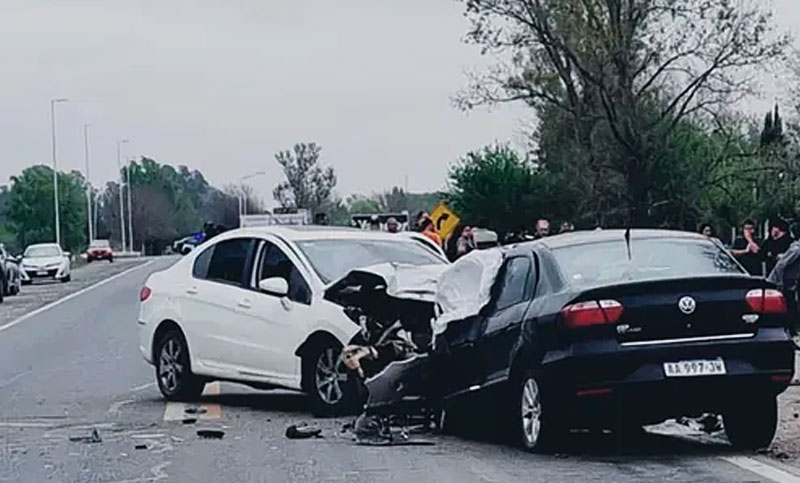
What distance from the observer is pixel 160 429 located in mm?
13523

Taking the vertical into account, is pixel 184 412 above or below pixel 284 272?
below

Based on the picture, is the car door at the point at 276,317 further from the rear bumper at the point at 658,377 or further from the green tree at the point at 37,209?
the green tree at the point at 37,209

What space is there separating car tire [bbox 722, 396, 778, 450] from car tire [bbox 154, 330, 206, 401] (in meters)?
5.88

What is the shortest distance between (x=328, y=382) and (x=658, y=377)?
3.87m

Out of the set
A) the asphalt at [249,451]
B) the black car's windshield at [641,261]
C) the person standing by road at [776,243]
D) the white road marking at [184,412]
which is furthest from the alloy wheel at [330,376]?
the person standing by road at [776,243]

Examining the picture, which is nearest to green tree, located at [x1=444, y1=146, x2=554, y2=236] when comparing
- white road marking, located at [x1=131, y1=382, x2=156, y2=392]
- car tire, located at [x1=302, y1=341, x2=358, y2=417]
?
white road marking, located at [x1=131, y1=382, x2=156, y2=392]

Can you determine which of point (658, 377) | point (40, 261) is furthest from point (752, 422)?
point (40, 261)

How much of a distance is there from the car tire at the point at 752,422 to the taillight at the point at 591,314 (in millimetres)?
1150

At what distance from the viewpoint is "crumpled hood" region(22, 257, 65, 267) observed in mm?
58656

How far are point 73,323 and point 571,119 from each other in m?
20.0

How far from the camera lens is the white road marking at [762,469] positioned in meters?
10.1

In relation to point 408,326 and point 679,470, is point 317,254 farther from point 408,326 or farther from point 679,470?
point 679,470

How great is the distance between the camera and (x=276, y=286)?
14562 mm

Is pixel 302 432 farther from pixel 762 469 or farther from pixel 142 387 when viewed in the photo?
pixel 142 387
